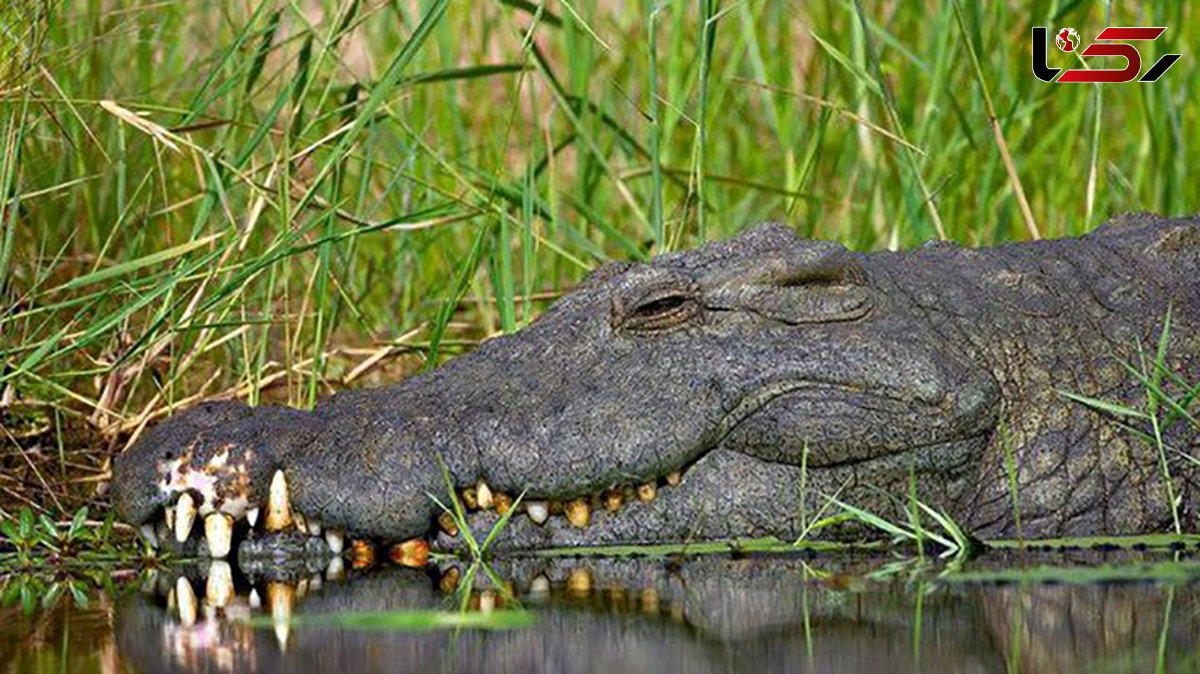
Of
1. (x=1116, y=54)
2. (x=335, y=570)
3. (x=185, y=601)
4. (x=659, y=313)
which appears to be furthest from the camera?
(x=1116, y=54)

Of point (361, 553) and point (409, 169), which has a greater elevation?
point (409, 169)

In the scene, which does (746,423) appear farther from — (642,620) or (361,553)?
(642,620)

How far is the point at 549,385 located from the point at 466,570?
21.5 inches

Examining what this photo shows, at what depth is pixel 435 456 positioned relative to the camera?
5.15 meters

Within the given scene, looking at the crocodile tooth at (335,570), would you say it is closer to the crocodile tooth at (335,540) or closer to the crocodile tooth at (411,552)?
the crocodile tooth at (335,540)

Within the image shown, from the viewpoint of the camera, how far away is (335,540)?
16.9 feet

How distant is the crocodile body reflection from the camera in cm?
369

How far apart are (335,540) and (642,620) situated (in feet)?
3.86

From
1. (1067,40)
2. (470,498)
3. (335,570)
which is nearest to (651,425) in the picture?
(470,498)

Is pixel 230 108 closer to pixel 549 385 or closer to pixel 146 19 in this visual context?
pixel 146 19

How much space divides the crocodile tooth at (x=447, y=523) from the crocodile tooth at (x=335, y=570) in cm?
24

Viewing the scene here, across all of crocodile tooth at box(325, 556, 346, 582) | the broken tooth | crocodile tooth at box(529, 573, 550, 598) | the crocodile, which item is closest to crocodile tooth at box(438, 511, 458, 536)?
the crocodile

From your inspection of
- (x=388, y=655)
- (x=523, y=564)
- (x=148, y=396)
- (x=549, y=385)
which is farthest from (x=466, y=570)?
(x=148, y=396)

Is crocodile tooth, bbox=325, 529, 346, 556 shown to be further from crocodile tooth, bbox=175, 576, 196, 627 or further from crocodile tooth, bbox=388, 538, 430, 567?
crocodile tooth, bbox=175, 576, 196, 627
